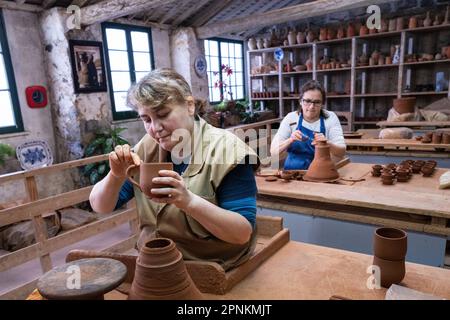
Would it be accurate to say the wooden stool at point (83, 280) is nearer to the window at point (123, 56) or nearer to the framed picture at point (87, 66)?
the framed picture at point (87, 66)

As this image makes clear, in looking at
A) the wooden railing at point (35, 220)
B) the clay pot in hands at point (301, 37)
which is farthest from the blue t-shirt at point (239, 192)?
the clay pot in hands at point (301, 37)

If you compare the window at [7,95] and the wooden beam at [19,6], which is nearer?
the wooden beam at [19,6]

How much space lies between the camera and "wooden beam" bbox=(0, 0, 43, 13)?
14.2 feet

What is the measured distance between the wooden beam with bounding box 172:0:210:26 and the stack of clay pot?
6.14 meters

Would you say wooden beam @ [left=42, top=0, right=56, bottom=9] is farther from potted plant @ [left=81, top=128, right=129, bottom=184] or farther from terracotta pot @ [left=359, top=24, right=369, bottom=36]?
terracotta pot @ [left=359, top=24, right=369, bottom=36]

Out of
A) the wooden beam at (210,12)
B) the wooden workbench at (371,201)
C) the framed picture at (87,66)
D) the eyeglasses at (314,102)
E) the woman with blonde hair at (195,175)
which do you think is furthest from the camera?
the wooden beam at (210,12)

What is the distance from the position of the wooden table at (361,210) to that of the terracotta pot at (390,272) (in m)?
0.85

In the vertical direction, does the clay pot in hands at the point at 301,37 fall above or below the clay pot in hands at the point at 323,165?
above

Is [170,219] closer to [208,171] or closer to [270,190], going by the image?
[208,171]

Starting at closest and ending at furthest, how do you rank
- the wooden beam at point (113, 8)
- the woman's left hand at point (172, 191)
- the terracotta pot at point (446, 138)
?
the woman's left hand at point (172, 191) < the terracotta pot at point (446, 138) < the wooden beam at point (113, 8)

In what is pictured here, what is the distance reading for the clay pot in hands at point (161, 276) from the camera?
917 mm

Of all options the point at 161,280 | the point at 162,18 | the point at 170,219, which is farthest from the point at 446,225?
the point at 162,18

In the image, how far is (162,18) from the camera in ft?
21.0

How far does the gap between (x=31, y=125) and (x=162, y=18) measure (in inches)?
120
